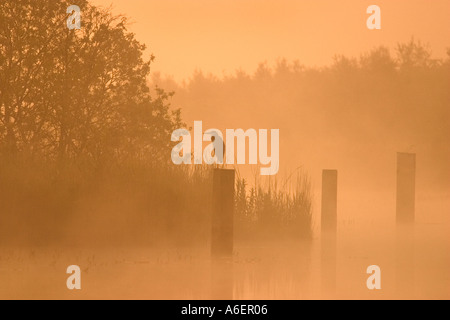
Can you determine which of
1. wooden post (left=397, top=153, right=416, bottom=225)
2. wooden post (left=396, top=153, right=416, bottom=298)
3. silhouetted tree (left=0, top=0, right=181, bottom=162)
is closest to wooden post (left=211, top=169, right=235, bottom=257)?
silhouetted tree (left=0, top=0, right=181, bottom=162)

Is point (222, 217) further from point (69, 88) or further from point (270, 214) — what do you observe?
point (69, 88)

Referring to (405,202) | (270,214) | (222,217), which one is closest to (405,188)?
(405,202)

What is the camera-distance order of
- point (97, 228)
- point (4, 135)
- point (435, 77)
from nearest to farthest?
point (97, 228)
point (4, 135)
point (435, 77)

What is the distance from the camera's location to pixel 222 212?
10055 mm

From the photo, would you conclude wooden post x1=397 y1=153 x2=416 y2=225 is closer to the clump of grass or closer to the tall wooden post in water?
the clump of grass

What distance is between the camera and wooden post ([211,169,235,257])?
32.9 ft

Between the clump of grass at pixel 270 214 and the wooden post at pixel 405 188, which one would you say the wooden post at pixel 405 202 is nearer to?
the wooden post at pixel 405 188

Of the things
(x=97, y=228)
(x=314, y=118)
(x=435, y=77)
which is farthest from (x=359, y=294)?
(x=314, y=118)

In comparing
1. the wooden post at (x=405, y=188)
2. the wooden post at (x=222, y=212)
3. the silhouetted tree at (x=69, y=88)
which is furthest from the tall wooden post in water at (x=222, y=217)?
the wooden post at (x=405, y=188)

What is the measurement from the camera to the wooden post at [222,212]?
1002 cm

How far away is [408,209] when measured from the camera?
1533 cm


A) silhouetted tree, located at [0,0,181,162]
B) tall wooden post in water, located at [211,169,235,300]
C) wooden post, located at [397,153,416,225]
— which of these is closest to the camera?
tall wooden post in water, located at [211,169,235,300]

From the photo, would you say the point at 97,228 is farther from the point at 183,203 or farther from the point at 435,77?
the point at 435,77
